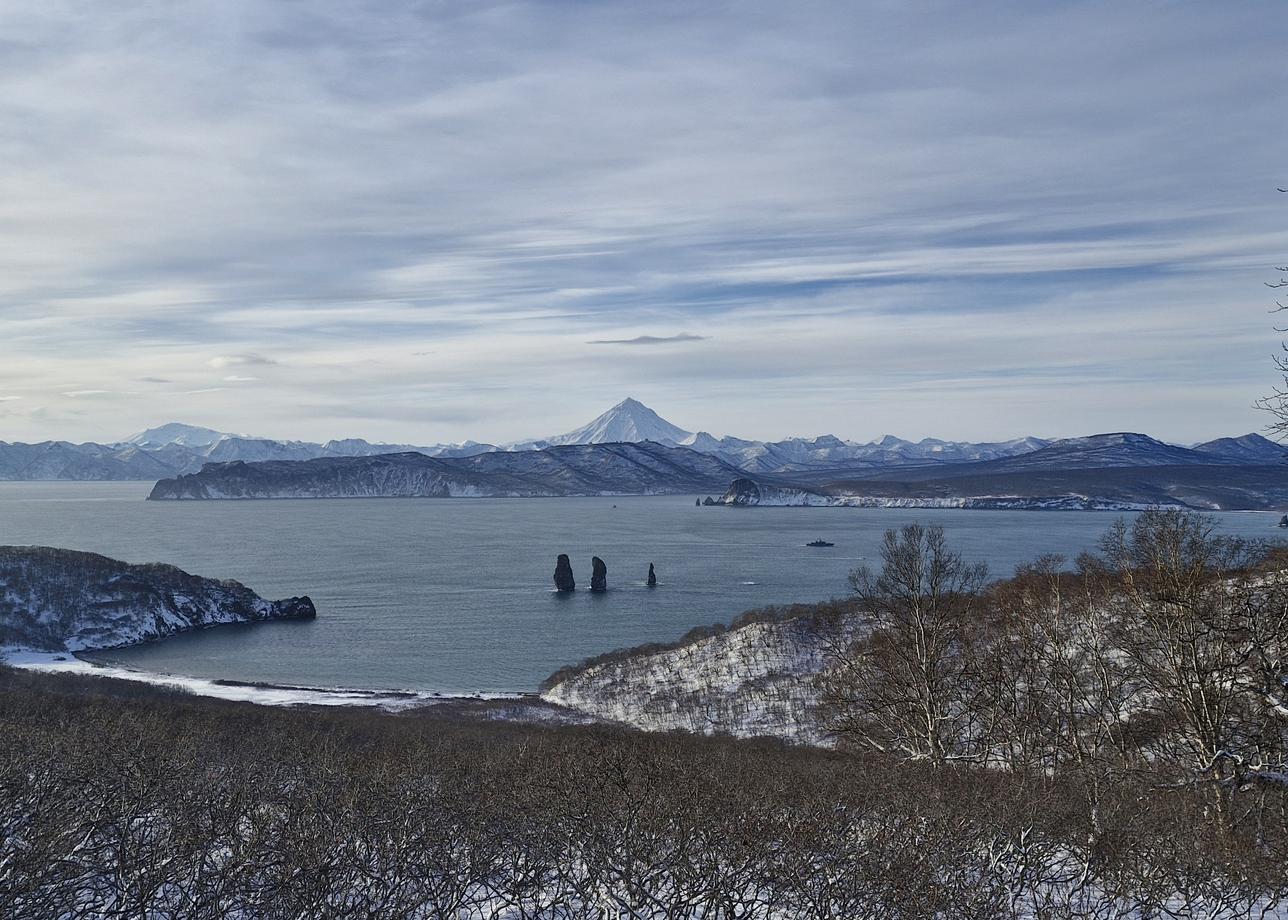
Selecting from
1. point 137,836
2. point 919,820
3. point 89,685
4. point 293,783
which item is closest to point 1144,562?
point 919,820

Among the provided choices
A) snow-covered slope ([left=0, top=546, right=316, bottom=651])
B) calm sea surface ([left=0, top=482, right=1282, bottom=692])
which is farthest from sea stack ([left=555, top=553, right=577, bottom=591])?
snow-covered slope ([left=0, top=546, right=316, bottom=651])

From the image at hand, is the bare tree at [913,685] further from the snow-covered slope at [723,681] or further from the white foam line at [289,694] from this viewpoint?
the white foam line at [289,694]

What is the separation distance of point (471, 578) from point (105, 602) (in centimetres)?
3345

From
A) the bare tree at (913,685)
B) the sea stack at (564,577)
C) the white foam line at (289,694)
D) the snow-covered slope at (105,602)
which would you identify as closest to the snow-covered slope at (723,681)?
the white foam line at (289,694)

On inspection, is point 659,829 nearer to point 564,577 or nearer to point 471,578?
point 564,577

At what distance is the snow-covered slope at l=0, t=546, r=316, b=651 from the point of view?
71.1 meters

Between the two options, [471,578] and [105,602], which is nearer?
[105,602]

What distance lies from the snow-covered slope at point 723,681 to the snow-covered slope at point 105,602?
38.4m

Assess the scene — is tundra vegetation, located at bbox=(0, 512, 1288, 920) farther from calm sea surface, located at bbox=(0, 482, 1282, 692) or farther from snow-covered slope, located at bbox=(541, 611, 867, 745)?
calm sea surface, located at bbox=(0, 482, 1282, 692)

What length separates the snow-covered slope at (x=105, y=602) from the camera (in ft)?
233

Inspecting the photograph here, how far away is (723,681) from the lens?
1788 inches

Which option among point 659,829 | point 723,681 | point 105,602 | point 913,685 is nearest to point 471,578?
point 105,602

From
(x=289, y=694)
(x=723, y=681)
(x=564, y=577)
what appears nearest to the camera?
(x=723, y=681)

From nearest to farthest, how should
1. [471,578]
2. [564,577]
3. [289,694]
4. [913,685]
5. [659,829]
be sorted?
[659,829] → [913,685] → [289,694] → [564,577] → [471,578]
